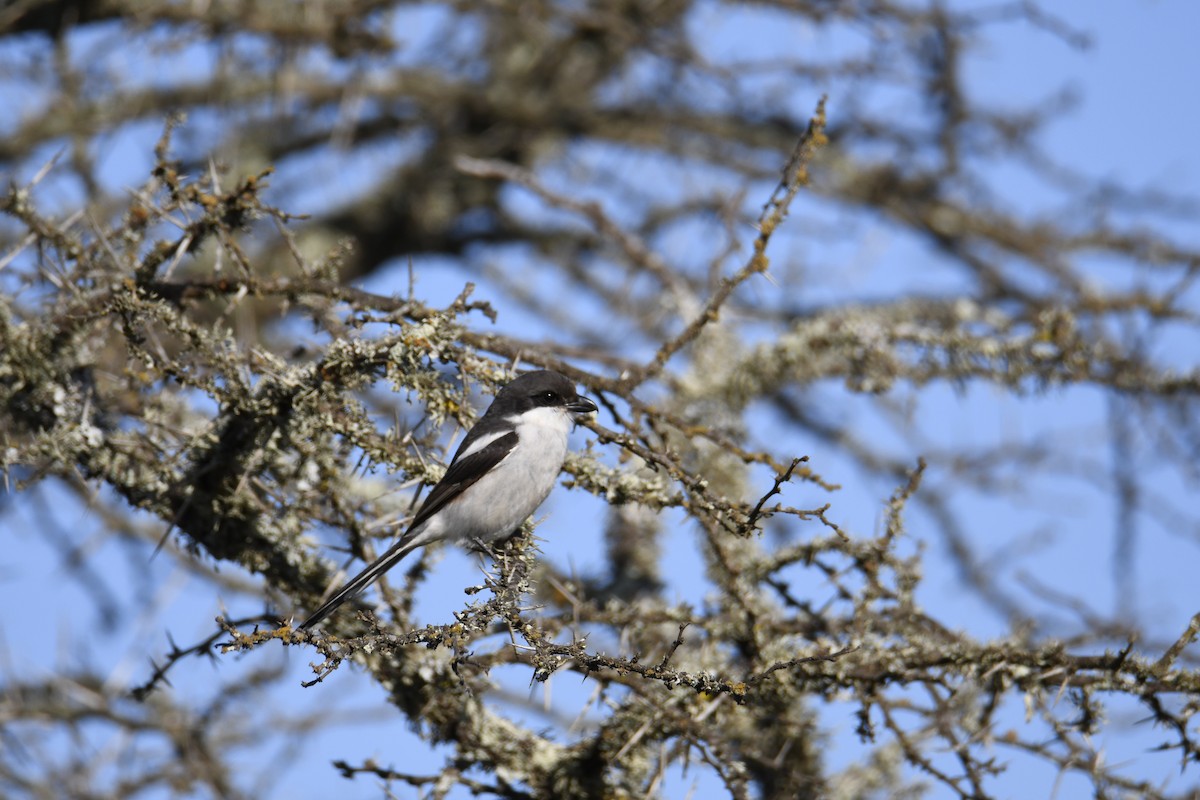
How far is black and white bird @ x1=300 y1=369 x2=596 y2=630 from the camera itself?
12.0 feet

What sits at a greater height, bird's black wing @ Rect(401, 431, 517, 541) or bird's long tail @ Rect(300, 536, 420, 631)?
bird's black wing @ Rect(401, 431, 517, 541)

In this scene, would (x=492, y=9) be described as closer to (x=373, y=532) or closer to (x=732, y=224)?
(x=732, y=224)

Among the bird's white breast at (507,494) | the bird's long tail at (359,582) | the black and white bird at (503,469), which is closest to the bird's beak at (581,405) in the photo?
the black and white bird at (503,469)

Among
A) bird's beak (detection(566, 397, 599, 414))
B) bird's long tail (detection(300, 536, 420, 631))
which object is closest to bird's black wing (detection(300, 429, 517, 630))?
bird's long tail (detection(300, 536, 420, 631))

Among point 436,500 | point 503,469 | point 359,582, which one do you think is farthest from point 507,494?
point 359,582

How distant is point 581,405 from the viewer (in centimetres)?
397

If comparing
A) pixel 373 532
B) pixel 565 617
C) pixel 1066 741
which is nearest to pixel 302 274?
pixel 373 532

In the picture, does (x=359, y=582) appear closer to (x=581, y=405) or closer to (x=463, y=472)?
(x=463, y=472)

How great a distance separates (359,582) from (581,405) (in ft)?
3.24

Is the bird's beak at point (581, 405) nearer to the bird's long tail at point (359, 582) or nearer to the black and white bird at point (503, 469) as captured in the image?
the black and white bird at point (503, 469)

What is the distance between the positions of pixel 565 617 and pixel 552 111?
4.67m

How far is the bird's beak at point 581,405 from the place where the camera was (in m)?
3.97

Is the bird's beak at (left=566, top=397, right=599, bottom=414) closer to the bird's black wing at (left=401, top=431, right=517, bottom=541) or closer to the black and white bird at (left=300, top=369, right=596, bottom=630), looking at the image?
the black and white bird at (left=300, top=369, right=596, bottom=630)

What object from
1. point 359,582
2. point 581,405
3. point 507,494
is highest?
point 581,405
